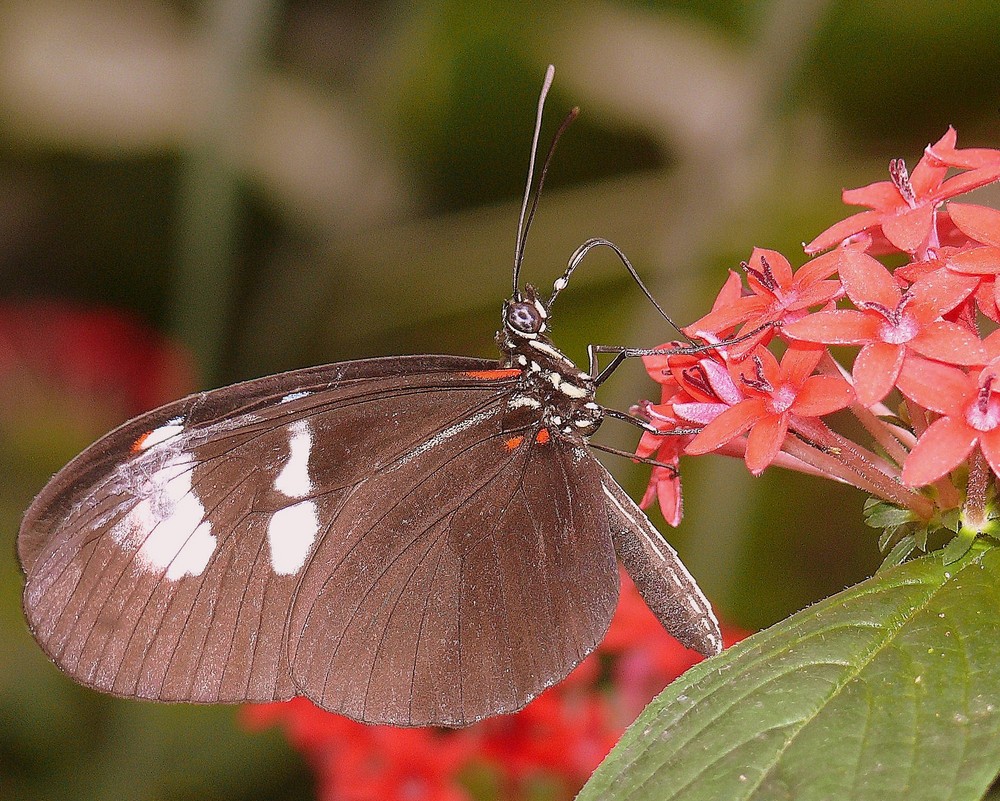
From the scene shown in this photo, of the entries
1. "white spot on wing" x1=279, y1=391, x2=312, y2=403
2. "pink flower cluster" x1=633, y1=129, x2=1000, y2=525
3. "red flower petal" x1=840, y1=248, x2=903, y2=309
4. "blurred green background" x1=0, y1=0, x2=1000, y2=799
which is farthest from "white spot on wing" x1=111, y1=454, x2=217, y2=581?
"blurred green background" x1=0, y1=0, x2=1000, y2=799

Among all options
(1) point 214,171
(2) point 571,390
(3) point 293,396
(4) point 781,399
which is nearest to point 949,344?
(4) point 781,399

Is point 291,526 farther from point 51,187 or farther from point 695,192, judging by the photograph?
point 51,187

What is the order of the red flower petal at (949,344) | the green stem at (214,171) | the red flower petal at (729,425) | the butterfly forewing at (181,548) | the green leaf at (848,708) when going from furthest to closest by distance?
the green stem at (214,171)
the butterfly forewing at (181,548)
the red flower petal at (729,425)
the red flower petal at (949,344)
the green leaf at (848,708)

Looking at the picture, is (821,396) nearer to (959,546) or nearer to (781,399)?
(781,399)

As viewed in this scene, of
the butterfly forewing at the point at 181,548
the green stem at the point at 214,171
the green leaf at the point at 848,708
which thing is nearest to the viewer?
the green leaf at the point at 848,708

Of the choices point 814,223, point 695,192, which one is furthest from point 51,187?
point 814,223

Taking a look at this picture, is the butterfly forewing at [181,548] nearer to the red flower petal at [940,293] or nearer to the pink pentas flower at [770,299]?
the pink pentas flower at [770,299]

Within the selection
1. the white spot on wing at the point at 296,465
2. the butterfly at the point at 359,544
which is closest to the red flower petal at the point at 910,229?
the butterfly at the point at 359,544
